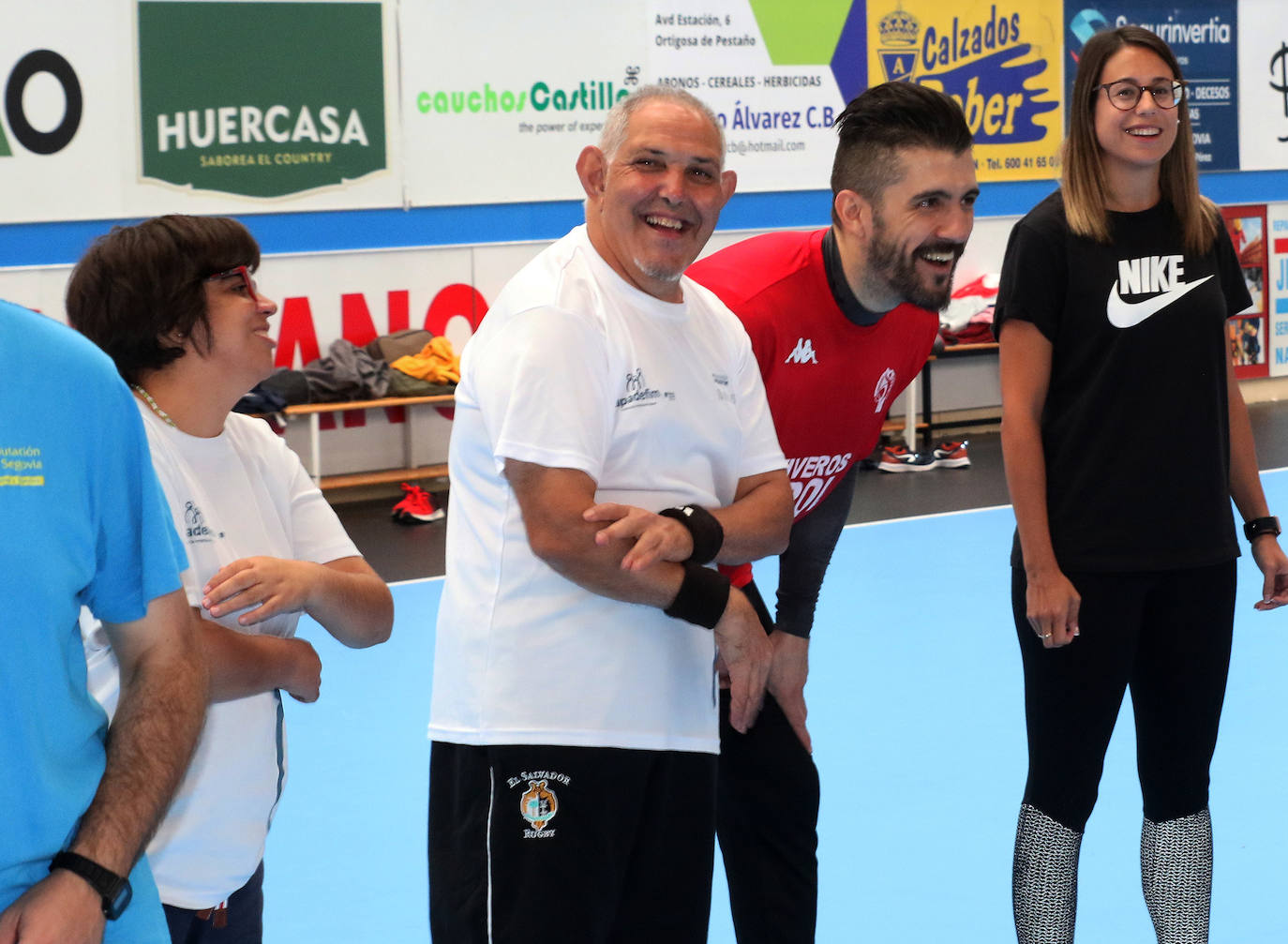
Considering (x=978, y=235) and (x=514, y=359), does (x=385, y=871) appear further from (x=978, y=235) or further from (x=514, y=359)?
(x=978, y=235)

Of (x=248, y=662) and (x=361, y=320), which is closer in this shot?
(x=248, y=662)

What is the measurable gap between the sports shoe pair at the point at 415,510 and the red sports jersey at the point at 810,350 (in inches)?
230

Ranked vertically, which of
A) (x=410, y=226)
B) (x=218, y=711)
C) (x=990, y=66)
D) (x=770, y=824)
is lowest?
(x=770, y=824)

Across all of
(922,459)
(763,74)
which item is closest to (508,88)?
(763,74)

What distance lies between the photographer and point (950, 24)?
11086 mm

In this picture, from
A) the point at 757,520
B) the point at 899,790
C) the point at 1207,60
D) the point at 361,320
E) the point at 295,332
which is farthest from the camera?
the point at 1207,60

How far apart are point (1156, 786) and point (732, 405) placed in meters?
1.23

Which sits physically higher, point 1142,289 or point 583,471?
point 1142,289

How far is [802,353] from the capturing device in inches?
104

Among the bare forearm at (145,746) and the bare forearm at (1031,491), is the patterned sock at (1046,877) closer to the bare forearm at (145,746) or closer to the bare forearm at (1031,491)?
the bare forearm at (1031,491)

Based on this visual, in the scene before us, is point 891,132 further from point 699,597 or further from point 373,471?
point 373,471

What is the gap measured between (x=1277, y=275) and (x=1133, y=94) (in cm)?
1049

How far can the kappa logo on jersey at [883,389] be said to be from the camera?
2.78 meters

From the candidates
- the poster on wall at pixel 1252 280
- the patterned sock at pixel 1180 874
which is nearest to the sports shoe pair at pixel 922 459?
the poster on wall at pixel 1252 280
